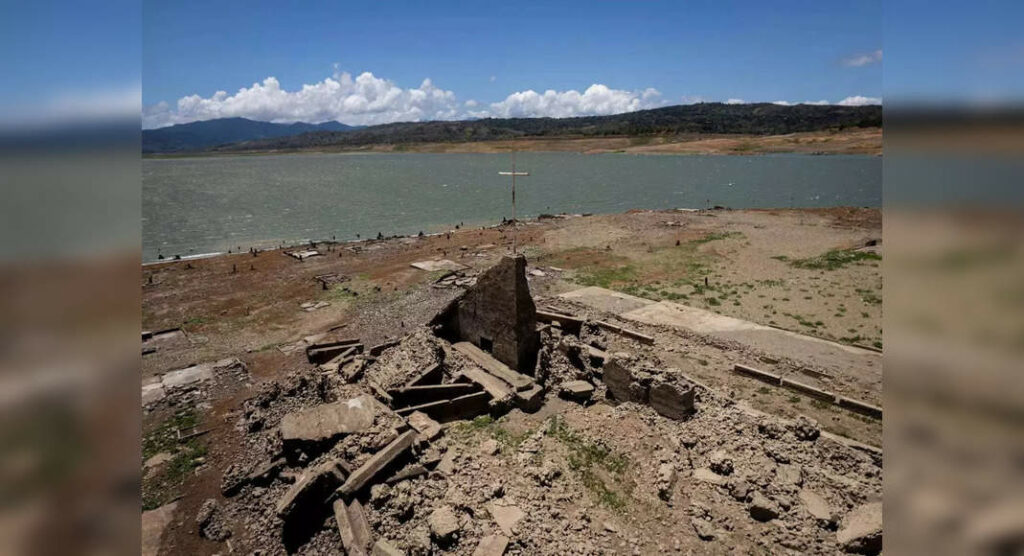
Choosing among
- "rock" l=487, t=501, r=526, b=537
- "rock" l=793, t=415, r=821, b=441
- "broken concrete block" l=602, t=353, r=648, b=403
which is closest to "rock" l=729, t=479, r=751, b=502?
"rock" l=793, t=415, r=821, b=441

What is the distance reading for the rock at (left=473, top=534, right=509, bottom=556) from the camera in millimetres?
6211

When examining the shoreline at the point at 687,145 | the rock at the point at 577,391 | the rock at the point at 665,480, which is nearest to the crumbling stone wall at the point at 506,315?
the rock at the point at 577,391

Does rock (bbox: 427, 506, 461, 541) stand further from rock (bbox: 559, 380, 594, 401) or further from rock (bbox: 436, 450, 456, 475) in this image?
rock (bbox: 559, 380, 594, 401)

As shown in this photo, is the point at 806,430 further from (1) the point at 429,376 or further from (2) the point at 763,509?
(1) the point at 429,376

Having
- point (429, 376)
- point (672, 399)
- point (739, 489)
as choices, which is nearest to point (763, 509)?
point (739, 489)

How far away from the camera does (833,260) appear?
22.2 metres

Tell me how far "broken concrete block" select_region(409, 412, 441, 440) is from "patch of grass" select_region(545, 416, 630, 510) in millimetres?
1811

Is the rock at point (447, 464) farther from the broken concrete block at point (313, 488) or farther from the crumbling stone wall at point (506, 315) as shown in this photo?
the crumbling stone wall at point (506, 315)

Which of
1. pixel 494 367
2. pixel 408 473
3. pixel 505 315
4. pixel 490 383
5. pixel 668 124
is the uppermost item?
pixel 668 124

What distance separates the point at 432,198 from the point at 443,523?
49.3m

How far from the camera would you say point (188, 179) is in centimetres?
8500
